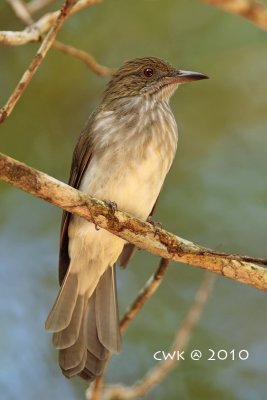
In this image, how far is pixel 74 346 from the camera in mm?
4160

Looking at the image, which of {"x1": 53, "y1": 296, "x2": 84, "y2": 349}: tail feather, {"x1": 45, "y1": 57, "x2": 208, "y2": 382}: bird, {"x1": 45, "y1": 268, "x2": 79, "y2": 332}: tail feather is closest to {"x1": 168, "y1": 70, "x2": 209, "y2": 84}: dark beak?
{"x1": 45, "y1": 57, "x2": 208, "y2": 382}: bird

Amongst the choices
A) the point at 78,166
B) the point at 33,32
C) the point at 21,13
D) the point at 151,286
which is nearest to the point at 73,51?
the point at 33,32

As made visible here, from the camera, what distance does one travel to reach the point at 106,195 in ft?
13.1

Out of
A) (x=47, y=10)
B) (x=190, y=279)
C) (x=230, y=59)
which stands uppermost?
(x=230, y=59)

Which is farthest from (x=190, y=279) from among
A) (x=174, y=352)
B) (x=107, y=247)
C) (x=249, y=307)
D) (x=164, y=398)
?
(x=174, y=352)

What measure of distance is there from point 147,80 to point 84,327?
1378 mm

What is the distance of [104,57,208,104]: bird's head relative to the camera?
451 centimetres

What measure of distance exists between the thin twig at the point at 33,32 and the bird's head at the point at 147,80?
74 cm

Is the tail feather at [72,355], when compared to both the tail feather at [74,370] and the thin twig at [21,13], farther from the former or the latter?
the thin twig at [21,13]

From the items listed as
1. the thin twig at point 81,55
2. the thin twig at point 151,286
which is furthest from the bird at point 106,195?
the thin twig at point 151,286

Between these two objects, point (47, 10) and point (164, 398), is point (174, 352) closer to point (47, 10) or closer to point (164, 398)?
point (164, 398)

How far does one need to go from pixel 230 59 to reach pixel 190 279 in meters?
1.61

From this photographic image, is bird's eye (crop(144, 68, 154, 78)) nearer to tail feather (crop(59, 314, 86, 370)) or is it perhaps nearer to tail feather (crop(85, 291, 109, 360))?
tail feather (crop(85, 291, 109, 360))

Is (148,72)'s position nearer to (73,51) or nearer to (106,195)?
(73,51)
